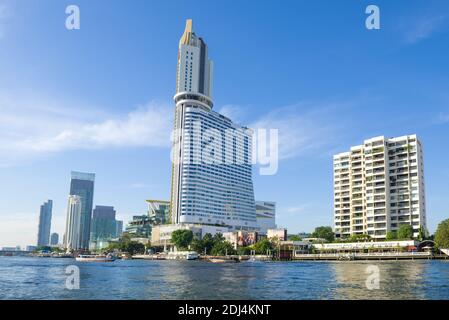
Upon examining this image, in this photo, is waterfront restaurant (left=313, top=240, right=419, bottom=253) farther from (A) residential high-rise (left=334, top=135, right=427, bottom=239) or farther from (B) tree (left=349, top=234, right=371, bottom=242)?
(A) residential high-rise (left=334, top=135, right=427, bottom=239)

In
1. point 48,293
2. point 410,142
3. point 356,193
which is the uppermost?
point 410,142

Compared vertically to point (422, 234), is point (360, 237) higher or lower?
lower

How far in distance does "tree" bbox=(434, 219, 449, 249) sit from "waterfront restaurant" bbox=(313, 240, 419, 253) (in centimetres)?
1402

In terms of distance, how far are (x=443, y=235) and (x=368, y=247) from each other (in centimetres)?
3182

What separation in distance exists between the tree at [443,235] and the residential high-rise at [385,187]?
2869cm

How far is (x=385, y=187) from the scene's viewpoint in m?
182

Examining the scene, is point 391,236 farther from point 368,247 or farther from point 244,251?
point 244,251

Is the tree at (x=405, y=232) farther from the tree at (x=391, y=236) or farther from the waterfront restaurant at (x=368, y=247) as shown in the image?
the waterfront restaurant at (x=368, y=247)

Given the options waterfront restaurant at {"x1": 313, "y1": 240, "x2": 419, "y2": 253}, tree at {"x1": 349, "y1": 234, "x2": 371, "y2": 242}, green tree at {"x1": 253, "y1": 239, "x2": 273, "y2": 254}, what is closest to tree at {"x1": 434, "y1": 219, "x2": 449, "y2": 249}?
waterfront restaurant at {"x1": 313, "y1": 240, "x2": 419, "y2": 253}

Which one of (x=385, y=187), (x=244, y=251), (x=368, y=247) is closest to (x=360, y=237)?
(x=368, y=247)
